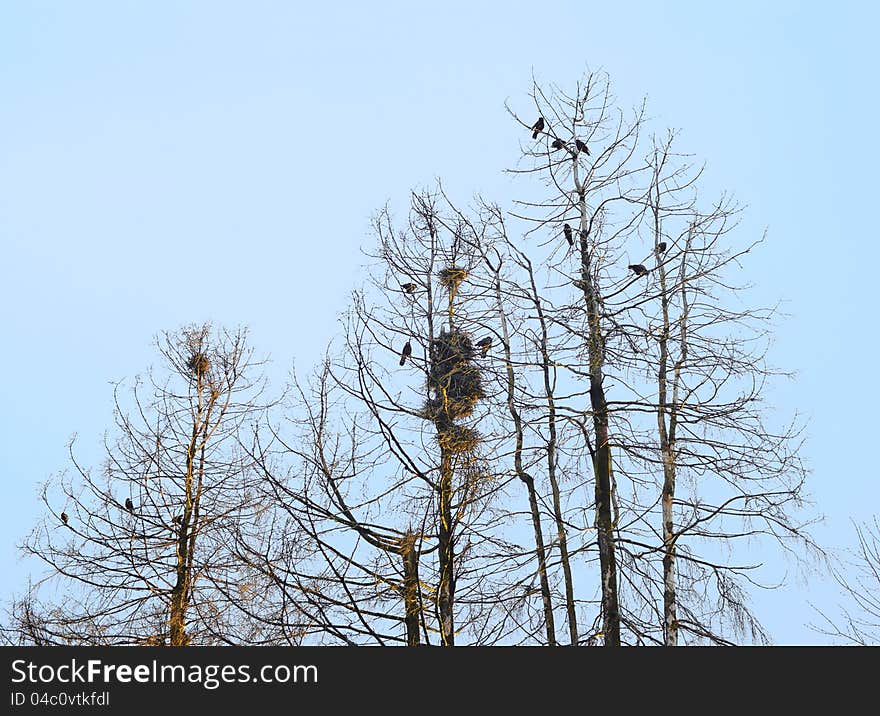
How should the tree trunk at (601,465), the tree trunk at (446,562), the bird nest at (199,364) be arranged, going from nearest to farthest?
the tree trunk at (446,562) < the tree trunk at (601,465) < the bird nest at (199,364)

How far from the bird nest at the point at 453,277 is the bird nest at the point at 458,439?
4.71 feet

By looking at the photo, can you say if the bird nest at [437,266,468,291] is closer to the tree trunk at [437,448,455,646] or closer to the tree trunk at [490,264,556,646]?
the tree trunk at [490,264,556,646]

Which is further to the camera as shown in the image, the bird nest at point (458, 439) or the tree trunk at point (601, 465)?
the bird nest at point (458, 439)

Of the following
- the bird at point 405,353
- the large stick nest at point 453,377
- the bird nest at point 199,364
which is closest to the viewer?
the large stick nest at point 453,377

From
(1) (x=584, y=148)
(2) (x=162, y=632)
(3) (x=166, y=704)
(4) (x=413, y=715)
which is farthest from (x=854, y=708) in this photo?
(2) (x=162, y=632)

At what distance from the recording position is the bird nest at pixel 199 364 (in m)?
10.8

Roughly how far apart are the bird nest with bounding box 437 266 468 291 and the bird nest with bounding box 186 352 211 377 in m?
3.53

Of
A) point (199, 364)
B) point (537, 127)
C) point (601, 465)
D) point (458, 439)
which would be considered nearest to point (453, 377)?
point (458, 439)

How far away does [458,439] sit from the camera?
731cm

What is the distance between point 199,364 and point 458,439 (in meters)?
4.49

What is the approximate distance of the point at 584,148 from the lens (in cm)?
801

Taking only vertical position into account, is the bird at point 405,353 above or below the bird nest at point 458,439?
above

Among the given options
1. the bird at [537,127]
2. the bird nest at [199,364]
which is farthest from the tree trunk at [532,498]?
the bird nest at [199,364]

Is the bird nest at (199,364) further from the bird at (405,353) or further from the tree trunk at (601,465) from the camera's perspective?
the tree trunk at (601,465)
